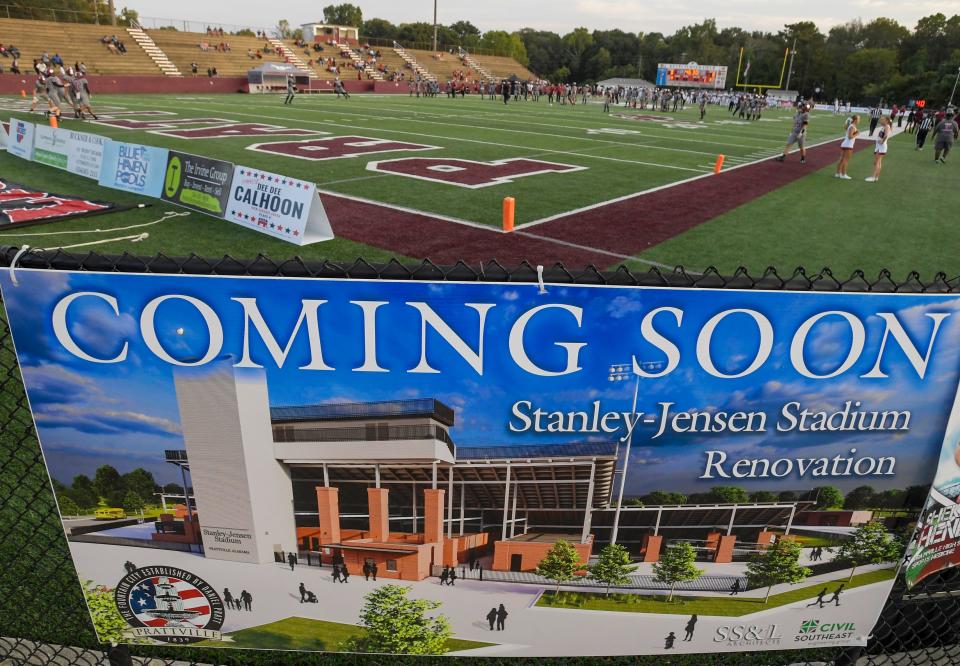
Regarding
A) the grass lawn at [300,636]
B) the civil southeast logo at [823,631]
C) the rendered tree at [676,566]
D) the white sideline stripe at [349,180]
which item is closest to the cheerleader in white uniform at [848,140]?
the white sideline stripe at [349,180]

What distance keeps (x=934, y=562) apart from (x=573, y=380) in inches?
76.4

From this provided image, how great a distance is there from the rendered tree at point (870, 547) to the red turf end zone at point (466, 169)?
12.3m

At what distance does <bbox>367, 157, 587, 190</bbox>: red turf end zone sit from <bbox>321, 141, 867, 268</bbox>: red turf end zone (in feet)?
8.62

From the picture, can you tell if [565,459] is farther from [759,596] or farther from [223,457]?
[223,457]

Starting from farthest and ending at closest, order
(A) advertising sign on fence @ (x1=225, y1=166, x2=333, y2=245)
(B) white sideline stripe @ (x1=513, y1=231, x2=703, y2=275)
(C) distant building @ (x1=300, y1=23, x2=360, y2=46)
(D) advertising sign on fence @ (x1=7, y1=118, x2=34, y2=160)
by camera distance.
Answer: (C) distant building @ (x1=300, y1=23, x2=360, y2=46) → (D) advertising sign on fence @ (x1=7, y1=118, x2=34, y2=160) → (A) advertising sign on fence @ (x1=225, y1=166, x2=333, y2=245) → (B) white sideline stripe @ (x1=513, y1=231, x2=703, y2=275)

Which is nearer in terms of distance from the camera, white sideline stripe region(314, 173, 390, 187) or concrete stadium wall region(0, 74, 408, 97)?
white sideline stripe region(314, 173, 390, 187)

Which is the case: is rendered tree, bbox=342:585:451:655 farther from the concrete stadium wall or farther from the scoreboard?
the scoreboard

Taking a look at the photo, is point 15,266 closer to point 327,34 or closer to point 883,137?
point 883,137

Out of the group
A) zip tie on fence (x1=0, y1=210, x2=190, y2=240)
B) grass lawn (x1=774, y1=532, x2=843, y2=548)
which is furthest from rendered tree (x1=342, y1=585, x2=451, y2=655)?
zip tie on fence (x1=0, y1=210, x2=190, y2=240)

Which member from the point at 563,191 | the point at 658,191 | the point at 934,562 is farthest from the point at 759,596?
the point at 658,191

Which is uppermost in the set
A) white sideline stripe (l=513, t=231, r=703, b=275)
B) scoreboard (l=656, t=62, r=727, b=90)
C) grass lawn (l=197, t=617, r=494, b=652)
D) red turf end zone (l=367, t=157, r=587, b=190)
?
scoreboard (l=656, t=62, r=727, b=90)

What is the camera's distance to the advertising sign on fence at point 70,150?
43.3 ft

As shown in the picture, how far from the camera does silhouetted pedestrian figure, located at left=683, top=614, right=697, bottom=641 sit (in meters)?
2.57

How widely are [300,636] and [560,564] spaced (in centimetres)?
117
